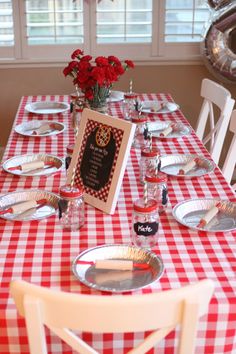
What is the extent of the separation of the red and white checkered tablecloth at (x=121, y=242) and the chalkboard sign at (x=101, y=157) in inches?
2.4

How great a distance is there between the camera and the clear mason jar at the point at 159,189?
1767 mm

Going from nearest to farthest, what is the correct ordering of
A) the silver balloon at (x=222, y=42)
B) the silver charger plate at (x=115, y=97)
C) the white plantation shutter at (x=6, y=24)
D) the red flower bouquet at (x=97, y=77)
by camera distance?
the red flower bouquet at (x=97, y=77), the silver charger plate at (x=115, y=97), the silver balloon at (x=222, y=42), the white plantation shutter at (x=6, y=24)

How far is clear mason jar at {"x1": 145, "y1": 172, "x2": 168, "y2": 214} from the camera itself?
1767 mm

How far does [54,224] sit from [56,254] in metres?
0.20

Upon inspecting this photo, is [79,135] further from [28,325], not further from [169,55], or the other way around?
[169,55]

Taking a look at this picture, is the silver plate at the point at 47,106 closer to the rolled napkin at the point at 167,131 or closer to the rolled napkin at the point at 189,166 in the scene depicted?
the rolled napkin at the point at 167,131

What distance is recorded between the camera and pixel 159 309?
1007 mm

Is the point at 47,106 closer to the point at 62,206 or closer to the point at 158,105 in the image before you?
the point at 158,105

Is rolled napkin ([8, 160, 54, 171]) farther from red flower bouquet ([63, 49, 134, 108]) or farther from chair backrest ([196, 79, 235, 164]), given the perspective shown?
chair backrest ([196, 79, 235, 164])

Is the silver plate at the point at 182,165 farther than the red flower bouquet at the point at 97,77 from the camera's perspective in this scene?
No

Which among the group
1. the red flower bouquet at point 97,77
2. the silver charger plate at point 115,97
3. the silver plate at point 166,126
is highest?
the red flower bouquet at point 97,77


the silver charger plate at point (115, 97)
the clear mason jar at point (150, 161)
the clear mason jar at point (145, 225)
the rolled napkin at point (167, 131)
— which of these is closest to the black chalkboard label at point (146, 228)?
the clear mason jar at point (145, 225)

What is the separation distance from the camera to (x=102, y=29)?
381 centimetres

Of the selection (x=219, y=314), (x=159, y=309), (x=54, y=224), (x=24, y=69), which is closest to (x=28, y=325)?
(x=159, y=309)
